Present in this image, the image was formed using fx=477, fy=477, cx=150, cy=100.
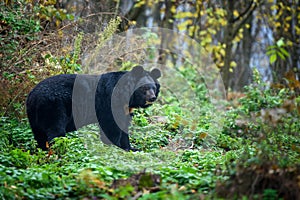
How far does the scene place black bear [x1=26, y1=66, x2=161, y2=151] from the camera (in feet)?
25.2

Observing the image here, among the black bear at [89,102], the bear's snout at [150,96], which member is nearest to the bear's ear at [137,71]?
the black bear at [89,102]

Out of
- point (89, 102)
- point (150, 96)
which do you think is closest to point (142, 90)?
point (150, 96)

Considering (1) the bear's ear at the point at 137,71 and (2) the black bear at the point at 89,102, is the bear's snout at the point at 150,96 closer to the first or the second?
(2) the black bear at the point at 89,102

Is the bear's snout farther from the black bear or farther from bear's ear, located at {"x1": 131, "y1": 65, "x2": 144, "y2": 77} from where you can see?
bear's ear, located at {"x1": 131, "y1": 65, "x2": 144, "y2": 77}

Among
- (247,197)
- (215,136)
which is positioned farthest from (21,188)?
(215,136)

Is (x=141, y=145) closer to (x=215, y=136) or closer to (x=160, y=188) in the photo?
(x=215, y=136)

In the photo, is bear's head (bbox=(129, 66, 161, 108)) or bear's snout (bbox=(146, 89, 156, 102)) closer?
bear's head (bbox=(129, 66, 161, 108))

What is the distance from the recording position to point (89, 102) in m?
8.46

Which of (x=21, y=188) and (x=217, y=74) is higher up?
(x=217, y=74)

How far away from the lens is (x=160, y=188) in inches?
190

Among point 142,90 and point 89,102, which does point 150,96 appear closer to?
point 142,90

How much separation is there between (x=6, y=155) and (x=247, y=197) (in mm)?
3336

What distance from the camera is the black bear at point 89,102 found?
768cm

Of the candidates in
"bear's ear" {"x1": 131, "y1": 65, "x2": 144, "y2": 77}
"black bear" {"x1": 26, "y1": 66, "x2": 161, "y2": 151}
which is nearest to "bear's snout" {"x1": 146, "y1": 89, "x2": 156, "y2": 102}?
"black bear" {"x1": 26, "y1": 66, "x2": 161, "y2": 151}
